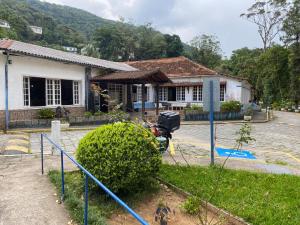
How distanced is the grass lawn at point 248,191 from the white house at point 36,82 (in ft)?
32.5

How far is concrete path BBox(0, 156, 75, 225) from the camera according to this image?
4445 mm

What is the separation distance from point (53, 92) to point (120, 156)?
1267 centimetres

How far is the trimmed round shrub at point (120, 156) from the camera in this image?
4.98 m

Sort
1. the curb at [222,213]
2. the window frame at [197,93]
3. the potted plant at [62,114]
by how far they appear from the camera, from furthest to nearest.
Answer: the window frame at [197,93]
the potted plant at [62,114]
the curb at [222,213]

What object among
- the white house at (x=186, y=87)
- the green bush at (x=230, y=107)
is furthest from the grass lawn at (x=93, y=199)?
the white house at (x=186, y=87)

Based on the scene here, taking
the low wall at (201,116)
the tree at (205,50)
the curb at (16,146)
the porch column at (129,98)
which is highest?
the tree at (205,50)

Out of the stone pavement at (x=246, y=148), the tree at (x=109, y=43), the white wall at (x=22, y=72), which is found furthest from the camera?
the tree at (x=109, y=43)

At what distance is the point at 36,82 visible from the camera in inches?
614

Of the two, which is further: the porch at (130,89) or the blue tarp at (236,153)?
the porch at (130,89)

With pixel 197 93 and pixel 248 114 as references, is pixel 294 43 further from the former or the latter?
pixel 248 114

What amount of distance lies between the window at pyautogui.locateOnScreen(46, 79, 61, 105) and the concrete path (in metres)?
9.20

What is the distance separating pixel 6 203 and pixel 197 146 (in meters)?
7.33

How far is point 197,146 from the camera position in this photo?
11.1m

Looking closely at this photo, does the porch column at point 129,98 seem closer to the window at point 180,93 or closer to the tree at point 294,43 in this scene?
→ the window at point 180,93
